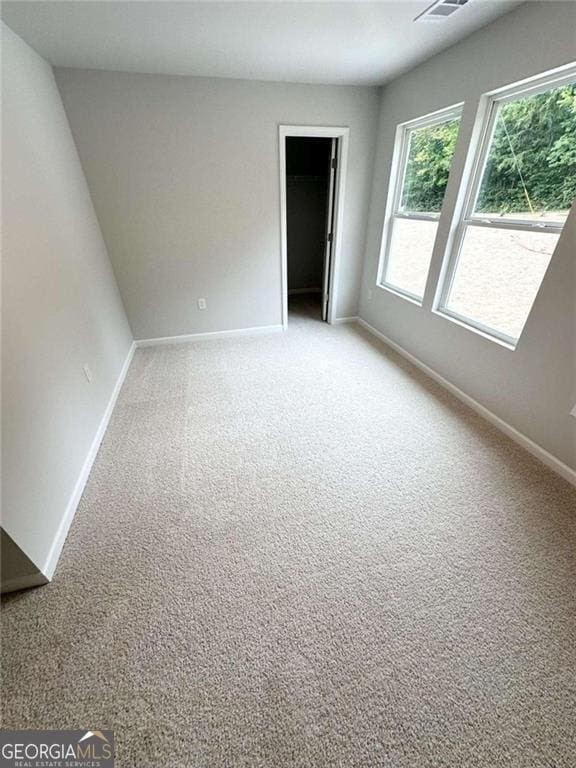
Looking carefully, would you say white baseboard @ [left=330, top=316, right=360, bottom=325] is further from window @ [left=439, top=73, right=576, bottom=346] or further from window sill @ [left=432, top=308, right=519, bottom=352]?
window @ [left=439, top=73, right=576, bottom=346]

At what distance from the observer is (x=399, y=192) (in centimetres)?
296

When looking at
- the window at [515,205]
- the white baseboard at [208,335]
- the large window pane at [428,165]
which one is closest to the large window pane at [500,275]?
the window at [515,205]

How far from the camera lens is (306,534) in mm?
1501

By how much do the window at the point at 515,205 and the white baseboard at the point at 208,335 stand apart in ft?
6.72

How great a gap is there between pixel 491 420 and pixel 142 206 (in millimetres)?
3503

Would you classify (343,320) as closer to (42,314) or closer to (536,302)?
(536,302)

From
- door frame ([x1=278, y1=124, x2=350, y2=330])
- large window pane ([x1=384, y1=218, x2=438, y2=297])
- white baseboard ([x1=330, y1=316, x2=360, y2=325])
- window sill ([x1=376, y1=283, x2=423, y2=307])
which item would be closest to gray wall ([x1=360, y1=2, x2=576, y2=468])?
window sill ([x1=376, y1=283, x2=423, y2=307])

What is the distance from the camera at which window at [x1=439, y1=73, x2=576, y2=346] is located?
1646 millimetres

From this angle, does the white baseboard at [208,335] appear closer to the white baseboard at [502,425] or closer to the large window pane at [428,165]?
the white baseboard at [502,425]

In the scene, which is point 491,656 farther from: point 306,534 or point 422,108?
point 422,108

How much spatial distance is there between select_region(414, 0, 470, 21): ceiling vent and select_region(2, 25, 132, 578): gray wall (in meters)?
2.35

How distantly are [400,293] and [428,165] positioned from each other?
1081mm

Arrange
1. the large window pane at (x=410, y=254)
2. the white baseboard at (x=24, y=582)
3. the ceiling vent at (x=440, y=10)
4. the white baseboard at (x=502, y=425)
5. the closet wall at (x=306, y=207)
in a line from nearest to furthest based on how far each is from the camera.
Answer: the white baseboard at (x=24, y=582) < the ceiling vent at (x=440, y=10) < the white baseboard at (x=502, y=425) < the large window pane at (x=410, y=254) < the closet wall at (x=306, y=207)

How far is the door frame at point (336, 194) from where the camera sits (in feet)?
9.25
